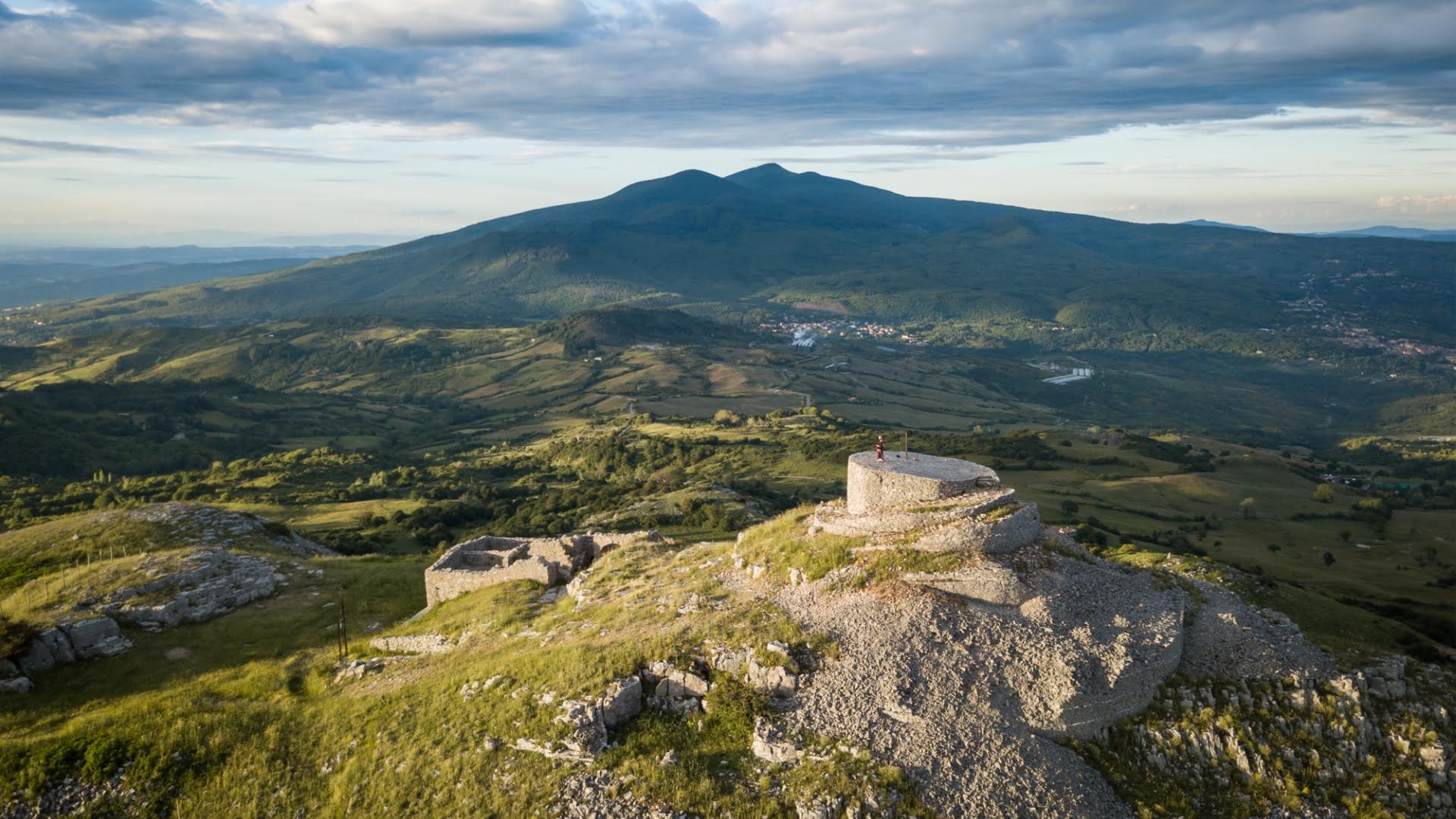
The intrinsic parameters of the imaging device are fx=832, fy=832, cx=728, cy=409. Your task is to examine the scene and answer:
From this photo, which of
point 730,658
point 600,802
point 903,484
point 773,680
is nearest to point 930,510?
point 903,484

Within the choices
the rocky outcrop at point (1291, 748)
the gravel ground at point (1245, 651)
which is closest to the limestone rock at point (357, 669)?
the rocky outcrop at point (1291, 748)

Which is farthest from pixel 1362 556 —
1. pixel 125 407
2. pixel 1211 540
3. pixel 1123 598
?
pixel 125 407

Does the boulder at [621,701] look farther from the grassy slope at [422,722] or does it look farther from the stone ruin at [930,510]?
the stone ruin at [930,510]

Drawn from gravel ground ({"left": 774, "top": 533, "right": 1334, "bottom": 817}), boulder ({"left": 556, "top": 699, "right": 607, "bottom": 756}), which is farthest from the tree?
boulder ({"left": 556, "top": 699, "right": 607, "bottom": 756})

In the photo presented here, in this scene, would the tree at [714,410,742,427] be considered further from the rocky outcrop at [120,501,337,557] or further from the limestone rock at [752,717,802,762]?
the limestone rock at [752,717,802,762]

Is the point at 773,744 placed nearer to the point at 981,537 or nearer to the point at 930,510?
the point at 981,537

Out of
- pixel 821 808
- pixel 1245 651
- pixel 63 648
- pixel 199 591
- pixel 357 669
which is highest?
pixel 1245 651

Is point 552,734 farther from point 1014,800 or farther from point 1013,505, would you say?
point 1013,505
